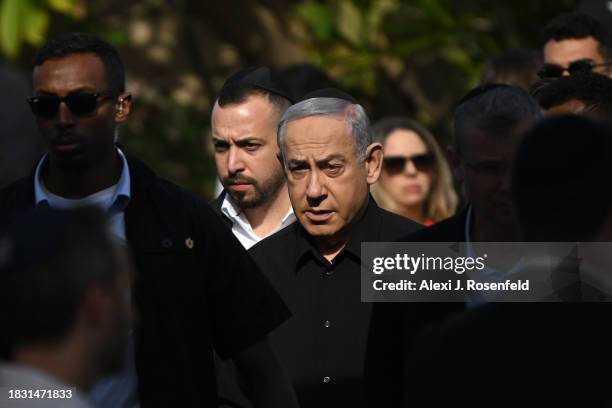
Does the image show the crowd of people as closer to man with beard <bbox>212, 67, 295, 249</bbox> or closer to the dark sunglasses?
man with beard <bbox>212, 67, 295, 249</bbox>

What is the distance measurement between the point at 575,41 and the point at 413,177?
1.24m

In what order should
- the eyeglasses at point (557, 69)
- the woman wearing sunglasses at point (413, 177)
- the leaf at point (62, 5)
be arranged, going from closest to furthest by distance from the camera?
the eyeglasses at point (557, 69) < the woman wearing sunglasses at point (413, 177) < the leaf at point (62, 5)

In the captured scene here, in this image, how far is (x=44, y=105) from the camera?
4828mm

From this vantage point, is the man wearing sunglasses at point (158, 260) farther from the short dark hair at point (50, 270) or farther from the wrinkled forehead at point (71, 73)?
the short dark hair at point (50, 270)

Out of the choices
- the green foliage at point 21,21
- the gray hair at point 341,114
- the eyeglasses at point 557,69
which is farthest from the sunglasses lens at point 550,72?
the green foliage at point 21,21

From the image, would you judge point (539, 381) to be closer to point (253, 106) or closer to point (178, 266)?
point (178, 266)

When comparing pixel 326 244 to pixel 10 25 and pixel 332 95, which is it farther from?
pixel 10 25

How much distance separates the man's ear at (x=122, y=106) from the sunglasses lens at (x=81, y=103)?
12cm

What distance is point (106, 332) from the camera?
282 cm

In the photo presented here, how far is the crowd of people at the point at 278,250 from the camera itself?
9.43 ft

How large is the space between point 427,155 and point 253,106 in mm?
1761

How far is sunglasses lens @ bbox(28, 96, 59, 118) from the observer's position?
189 inches

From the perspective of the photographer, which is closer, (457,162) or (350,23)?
(457,162)

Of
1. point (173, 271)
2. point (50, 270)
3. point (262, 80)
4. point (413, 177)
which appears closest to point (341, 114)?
point (262, 80)
